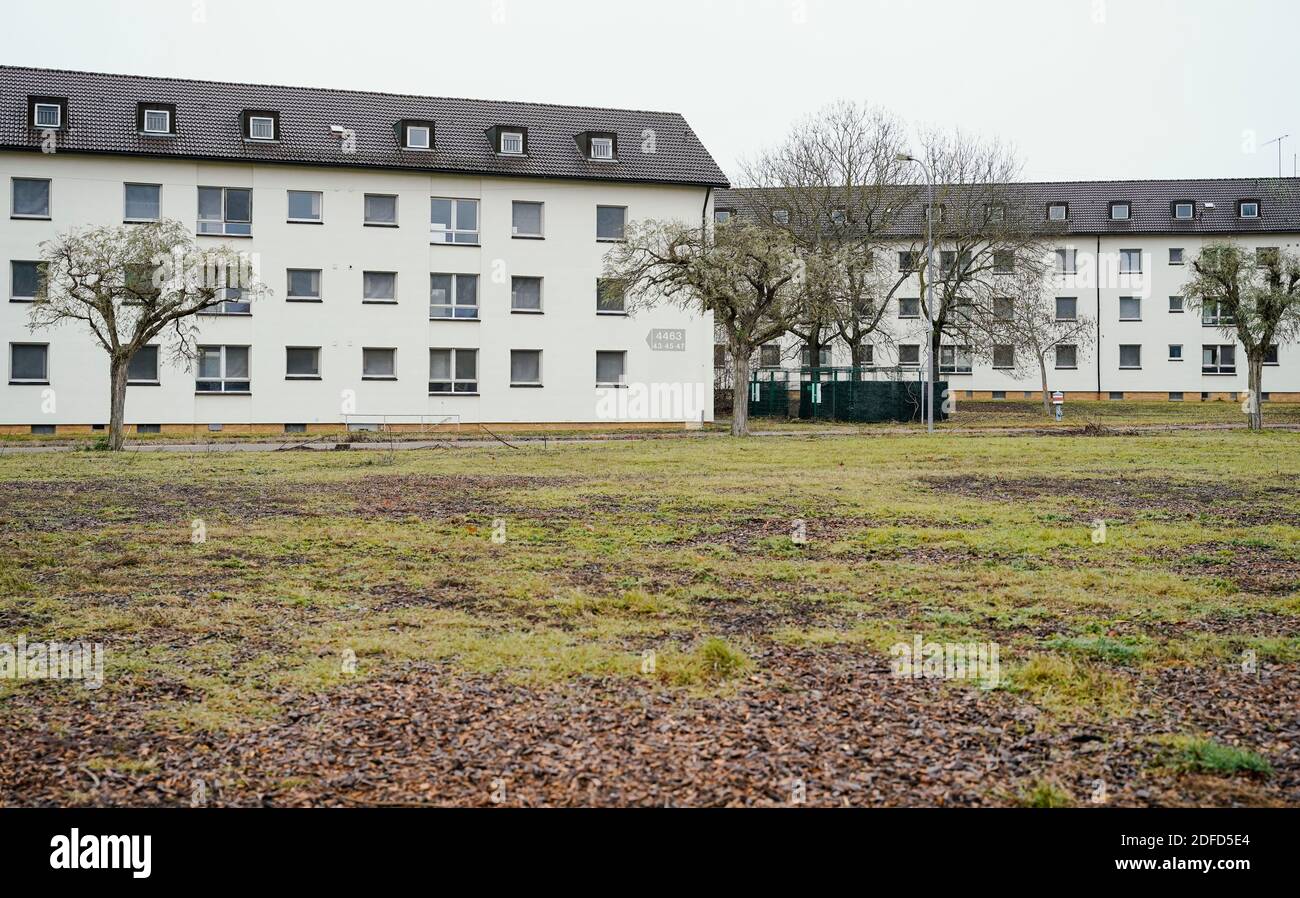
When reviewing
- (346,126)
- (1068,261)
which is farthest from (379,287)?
(1068,261)

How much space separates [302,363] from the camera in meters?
39.9

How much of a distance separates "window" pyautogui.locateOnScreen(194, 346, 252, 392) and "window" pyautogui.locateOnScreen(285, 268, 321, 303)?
2.31 m

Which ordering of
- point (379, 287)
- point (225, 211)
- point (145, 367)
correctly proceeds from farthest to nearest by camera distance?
point (379, 287) → point (225, 211) → point (145, 367)

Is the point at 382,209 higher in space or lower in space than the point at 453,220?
higher

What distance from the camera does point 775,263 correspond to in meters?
33.2

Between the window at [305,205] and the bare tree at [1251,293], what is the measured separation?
27.3m

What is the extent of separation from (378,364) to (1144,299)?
140 ft

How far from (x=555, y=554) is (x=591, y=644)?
12.6ft

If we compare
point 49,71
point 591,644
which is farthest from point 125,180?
point 591,644

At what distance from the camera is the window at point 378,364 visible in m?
40.3

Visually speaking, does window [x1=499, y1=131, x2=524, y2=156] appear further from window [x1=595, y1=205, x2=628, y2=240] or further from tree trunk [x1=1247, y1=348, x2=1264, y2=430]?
tree trunk [x1=1247, y1=348, x2=1264, y2=430]

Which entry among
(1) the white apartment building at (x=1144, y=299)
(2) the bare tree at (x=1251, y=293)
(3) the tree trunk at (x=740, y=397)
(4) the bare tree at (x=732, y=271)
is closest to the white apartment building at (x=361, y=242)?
(4) the bare tree at (x=732, y=271)

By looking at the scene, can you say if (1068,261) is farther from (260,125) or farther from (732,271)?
(260,125)

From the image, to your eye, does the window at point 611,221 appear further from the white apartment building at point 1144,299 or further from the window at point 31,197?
the white apartment building at point 1144,299
